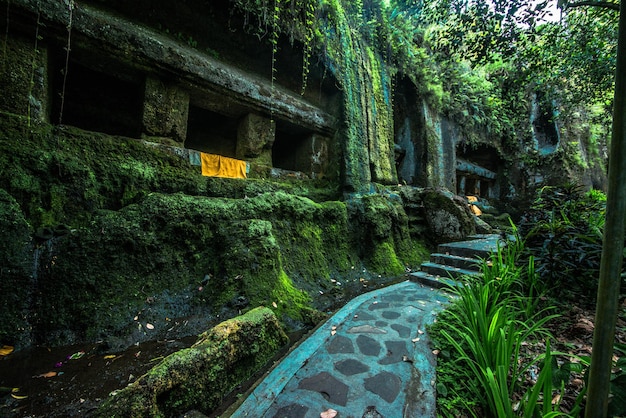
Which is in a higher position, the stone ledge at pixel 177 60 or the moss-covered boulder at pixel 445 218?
the stone ledge at pixel 177 60

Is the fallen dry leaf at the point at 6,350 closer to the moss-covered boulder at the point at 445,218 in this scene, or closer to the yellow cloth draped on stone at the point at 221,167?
the yellow cloth draped on stone at the point at 221,167

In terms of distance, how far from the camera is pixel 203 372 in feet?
6.84

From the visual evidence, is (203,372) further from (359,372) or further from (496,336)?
(496,336)

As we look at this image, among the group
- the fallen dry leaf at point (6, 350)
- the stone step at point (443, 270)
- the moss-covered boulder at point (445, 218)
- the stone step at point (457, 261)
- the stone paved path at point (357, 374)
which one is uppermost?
the moss-covered boulder at point (445, 218)

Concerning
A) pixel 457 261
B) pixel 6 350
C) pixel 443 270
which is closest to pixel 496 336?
pixel 443 270

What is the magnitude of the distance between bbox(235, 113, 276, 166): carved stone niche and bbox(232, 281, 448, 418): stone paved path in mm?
4599

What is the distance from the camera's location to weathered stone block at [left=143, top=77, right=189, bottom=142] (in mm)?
4918

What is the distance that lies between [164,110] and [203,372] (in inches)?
195

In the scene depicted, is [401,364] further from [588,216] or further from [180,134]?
[180,134]

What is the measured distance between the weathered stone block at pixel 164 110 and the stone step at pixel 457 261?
20.2 ft

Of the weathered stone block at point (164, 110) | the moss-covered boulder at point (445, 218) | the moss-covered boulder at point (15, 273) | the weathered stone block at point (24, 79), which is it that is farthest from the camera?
the moss-covered boulder at point (445, 218)

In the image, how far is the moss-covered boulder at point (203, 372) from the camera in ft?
5.61

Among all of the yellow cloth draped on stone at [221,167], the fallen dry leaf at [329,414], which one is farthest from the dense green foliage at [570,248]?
the yellow cloth draped on stone at [221,167]

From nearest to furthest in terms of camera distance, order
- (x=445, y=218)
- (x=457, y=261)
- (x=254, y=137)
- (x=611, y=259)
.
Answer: (x=611, y=259) < (x=457, y=261) < (x=254, y=137) < (x=445, y=218)
